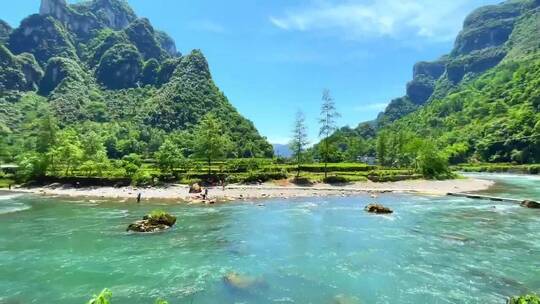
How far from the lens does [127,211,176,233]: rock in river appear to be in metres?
39.6

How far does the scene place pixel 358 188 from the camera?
78188 mm

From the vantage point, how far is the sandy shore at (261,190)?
6929 cm

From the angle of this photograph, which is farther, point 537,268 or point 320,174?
point 320,174

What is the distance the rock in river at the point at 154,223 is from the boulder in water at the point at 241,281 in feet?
54.9

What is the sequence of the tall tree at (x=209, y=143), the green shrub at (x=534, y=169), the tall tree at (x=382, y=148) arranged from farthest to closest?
the tall tree at (x=382, y=148), the green shrub at (x=534, y=169), the tall tree at (x=209, y=143)

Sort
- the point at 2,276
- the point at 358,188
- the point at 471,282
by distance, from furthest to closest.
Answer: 1. the point at 358,188
2. the point at 2,276
3. the point at 471,282

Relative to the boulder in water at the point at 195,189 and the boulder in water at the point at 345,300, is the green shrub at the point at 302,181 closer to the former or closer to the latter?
the boulder in water at the point at 195,189

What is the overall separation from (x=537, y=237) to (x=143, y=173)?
68706mm

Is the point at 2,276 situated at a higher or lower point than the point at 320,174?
lower

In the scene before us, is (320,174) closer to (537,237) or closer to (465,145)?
(537,237)

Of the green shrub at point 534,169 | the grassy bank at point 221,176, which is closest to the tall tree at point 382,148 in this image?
the grassy bank at point 221,176

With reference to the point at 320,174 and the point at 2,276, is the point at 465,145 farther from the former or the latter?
the point at 2,276

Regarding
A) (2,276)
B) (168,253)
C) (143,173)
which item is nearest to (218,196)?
(143,173)

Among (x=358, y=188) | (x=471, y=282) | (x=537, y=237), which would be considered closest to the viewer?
(x=471, y=282)
